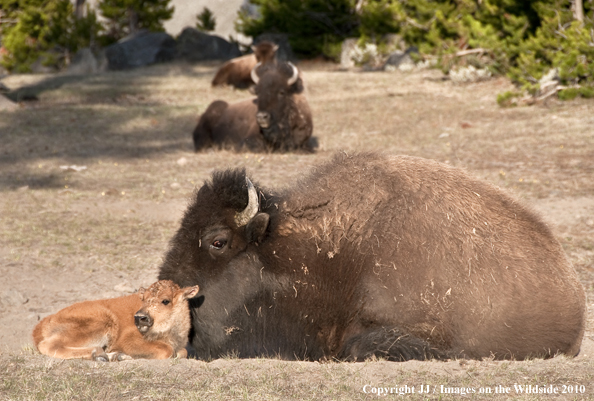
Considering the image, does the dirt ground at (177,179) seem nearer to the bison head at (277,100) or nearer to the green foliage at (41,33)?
the bison head at (277,100)

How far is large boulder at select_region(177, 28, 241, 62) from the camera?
31.2m

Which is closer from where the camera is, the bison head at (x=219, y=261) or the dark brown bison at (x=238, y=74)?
the bison head at (x=219, y=261)

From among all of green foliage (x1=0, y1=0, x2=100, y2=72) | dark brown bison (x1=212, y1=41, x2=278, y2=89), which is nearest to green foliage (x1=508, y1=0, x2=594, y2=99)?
dark brown bison (x1=212, y1=41, x2=278, y2=89)

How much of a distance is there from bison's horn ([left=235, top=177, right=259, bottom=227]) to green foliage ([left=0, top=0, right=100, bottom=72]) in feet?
114

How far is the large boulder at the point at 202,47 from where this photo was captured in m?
31.2

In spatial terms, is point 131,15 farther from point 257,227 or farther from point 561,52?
point 257,227

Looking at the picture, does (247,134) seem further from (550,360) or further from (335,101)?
(550,360)

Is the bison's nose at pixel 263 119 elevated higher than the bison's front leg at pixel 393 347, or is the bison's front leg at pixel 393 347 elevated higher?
the bison's nose at pixel 263 119

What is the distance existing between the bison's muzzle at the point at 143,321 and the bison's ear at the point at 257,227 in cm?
93

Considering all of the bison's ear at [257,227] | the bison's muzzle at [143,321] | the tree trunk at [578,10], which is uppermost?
the tree trunk at [578,10]

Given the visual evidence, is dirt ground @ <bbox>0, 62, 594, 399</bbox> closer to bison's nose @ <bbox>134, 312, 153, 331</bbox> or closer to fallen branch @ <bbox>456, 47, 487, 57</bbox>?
bison's nose @ <bbox>134, 312, 153, 331</bbox>

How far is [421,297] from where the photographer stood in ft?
15.9

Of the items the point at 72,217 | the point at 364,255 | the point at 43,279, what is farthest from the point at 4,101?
the point at 364,255

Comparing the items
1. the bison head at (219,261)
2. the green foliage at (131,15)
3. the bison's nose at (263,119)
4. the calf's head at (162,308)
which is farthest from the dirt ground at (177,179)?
the green foliage at (131,15)
